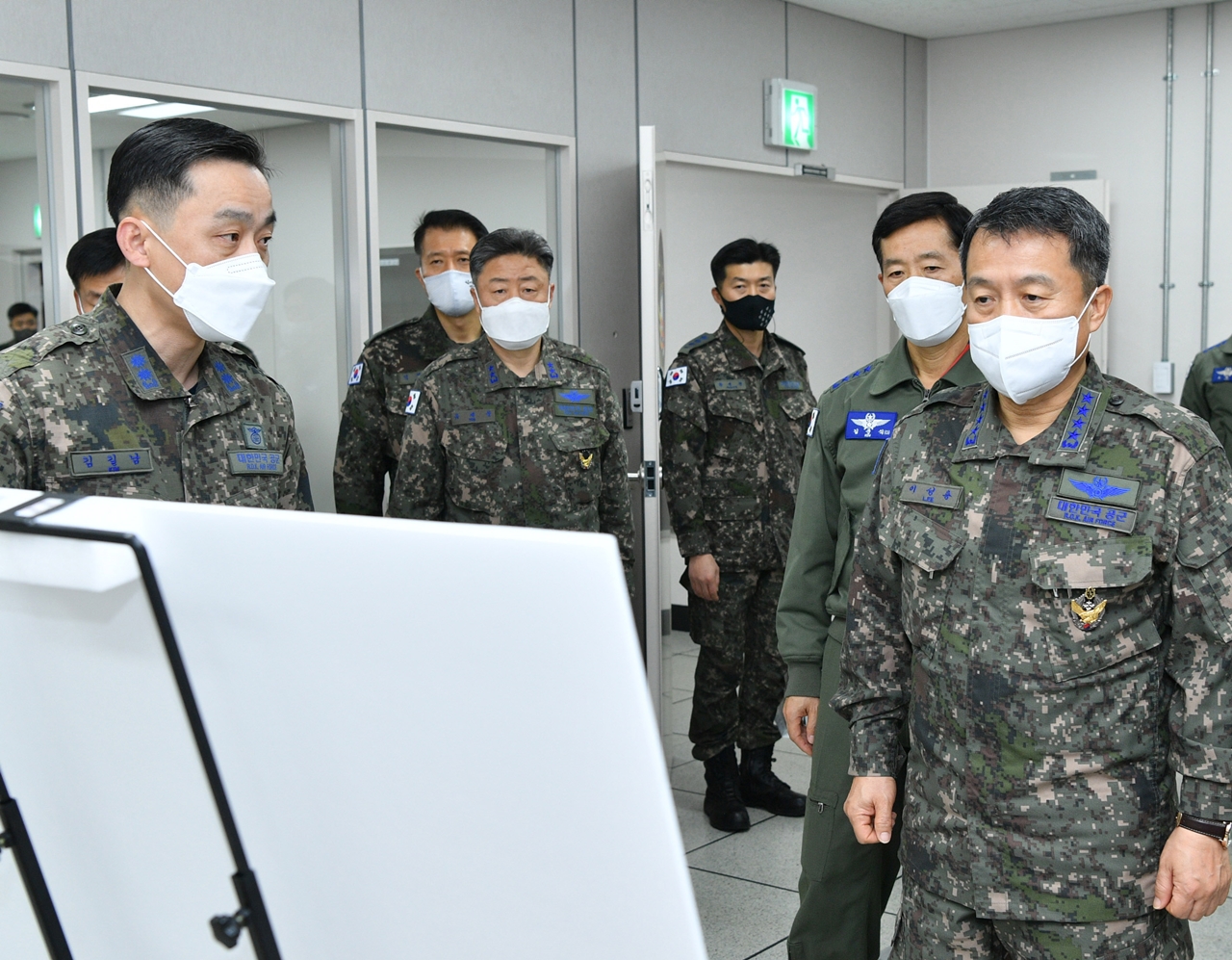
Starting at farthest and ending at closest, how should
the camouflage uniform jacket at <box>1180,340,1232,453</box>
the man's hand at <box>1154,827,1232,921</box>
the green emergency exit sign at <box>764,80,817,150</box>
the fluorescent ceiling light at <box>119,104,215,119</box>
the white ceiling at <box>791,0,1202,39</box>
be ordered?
the white ceiling at <box>791,0,1202,39</box>
the green emergency exit sign at <box>764,80,817,150</box>
the camouflage uniform jacket at <box>1180,340,1232,453</box>
the fluorescent ceiling light at <box>119,104,215,119</box>
the man's hand at <box>1154,827,1232,921</box>

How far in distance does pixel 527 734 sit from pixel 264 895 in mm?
272

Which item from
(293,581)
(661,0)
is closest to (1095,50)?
(661,0)

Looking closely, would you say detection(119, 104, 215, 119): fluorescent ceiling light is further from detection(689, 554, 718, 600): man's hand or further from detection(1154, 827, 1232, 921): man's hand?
detection(1154, 827, 1232, 921): man's hand

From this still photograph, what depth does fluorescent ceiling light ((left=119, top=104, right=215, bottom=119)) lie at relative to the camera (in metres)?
3.55

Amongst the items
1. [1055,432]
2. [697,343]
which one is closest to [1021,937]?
[1055,432]

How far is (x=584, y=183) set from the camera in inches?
183

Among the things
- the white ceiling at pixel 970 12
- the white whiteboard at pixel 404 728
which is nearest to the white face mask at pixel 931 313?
the white whiteboard at pixel 404 728

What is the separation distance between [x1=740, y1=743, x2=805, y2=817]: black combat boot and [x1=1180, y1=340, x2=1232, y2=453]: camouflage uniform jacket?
7.06 ft

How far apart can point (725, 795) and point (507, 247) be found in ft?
5.92

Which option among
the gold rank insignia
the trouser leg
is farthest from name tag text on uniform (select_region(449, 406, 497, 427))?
the gold rank insignia

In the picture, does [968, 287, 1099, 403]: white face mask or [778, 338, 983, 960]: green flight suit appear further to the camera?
[778, 338, 983, 960]: green flight suit

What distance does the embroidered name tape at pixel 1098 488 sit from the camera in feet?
5.20

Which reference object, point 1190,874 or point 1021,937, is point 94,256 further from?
point 1190,874

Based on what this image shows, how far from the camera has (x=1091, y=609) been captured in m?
1.58
